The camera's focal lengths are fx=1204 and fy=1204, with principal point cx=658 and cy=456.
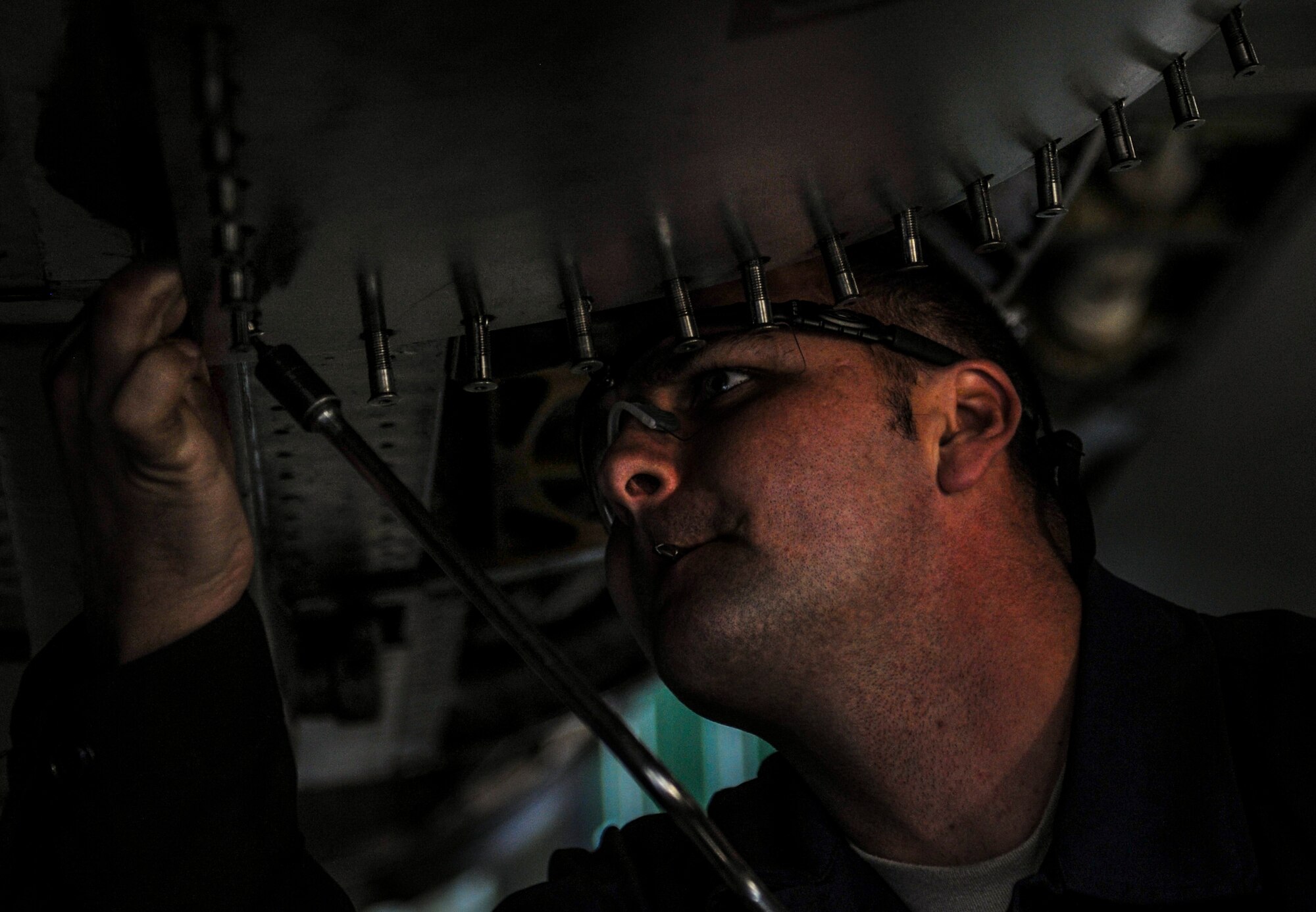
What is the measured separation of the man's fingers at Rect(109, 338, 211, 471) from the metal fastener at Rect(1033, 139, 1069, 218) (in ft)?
1.70

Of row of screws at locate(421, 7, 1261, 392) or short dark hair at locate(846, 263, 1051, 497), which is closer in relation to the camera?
row of screws at locate(421, 7, 1261, 392)

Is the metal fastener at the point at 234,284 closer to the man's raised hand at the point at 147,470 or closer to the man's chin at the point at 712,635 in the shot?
the man's raised hand at the point at 147,470

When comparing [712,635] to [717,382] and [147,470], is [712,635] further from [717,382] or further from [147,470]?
[147,470]

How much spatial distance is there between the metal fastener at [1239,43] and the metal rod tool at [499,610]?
505 millimetres

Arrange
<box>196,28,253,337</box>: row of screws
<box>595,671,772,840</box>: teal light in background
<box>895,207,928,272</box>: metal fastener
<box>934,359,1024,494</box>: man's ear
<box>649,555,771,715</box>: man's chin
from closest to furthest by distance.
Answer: <box>196,28,253,337</box>: row of screws → <box>895,207,928,272</box>: metal fastener → <box>649,555,771,715</box>: man's chin → <box>934,359,1024,494</box>: man's ear → <box>595,671,772,840</box>: teal light in background

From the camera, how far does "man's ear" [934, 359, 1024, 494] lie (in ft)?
3.30

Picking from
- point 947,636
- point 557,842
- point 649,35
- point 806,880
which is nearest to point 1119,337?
point 947,636

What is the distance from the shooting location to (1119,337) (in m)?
1.66

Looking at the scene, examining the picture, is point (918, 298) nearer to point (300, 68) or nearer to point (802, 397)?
point (802, 397)

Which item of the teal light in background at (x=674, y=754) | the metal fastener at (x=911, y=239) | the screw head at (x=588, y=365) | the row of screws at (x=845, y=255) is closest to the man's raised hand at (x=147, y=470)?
the row of screws at (x=845, y=255)

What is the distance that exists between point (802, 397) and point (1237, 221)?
93 cm

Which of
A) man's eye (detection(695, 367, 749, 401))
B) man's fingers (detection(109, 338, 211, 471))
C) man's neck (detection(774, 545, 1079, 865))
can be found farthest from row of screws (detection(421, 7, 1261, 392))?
man's neck (detection(774, 545, 1079, 865))

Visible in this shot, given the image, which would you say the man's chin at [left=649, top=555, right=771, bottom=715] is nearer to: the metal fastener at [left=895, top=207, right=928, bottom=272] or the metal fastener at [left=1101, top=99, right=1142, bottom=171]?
the metal fastener at [left=895, top=207, right=928, bottom=272]

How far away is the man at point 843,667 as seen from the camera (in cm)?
82
